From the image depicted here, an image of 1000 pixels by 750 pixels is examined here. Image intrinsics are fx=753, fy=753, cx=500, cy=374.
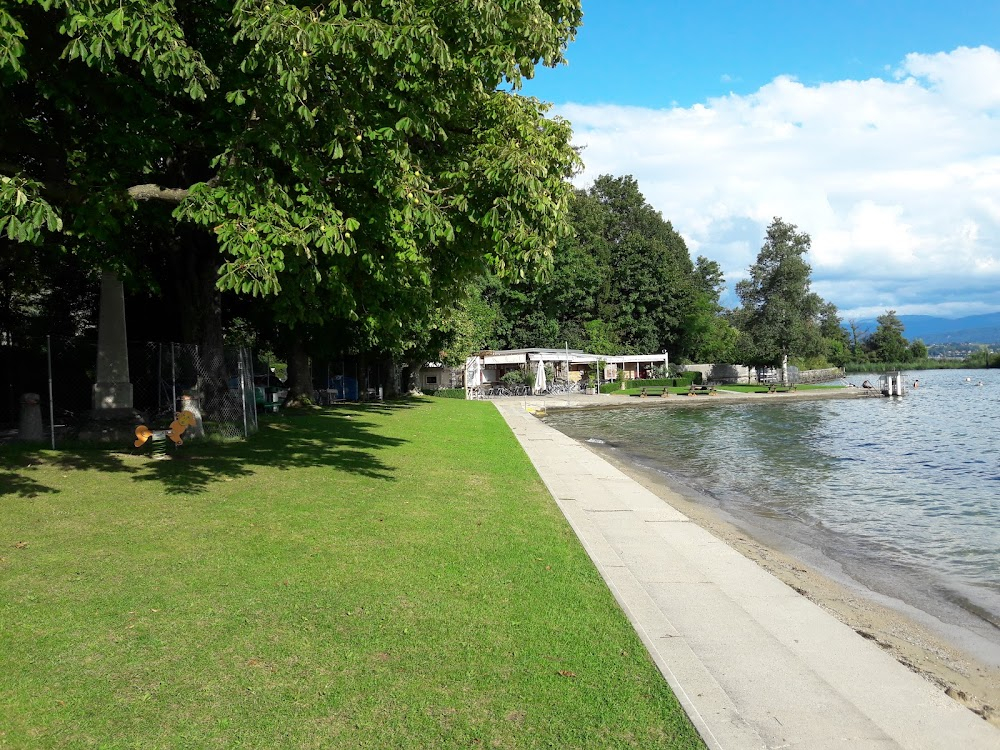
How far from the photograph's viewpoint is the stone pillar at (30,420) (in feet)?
48.6

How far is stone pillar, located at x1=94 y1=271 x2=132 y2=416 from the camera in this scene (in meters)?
15.6

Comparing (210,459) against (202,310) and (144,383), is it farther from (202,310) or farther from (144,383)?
(144,383)

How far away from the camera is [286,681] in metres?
4.69

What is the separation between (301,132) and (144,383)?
16402mm

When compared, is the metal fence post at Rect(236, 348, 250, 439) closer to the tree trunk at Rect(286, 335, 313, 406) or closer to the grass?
the grass

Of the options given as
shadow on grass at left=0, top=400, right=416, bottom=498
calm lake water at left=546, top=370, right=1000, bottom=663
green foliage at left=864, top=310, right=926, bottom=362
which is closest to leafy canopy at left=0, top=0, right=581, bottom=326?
shadow on grass at left=0, top=400, right=416, bottom=498

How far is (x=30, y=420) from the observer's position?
48.7ft

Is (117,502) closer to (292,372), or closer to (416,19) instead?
(416,19)

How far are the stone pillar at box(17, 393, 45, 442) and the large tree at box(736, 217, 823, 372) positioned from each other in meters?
70.9

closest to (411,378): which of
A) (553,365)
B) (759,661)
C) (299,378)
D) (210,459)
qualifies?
(299,378)

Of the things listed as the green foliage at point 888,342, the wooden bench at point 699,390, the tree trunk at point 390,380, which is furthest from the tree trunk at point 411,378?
the green foliage at point 888,342

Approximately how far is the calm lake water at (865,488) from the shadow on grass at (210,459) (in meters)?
7.32

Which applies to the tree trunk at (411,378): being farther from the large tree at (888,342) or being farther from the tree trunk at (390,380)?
the large tree at (888,342)

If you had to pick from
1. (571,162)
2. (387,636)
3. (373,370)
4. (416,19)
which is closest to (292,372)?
(373,370)
